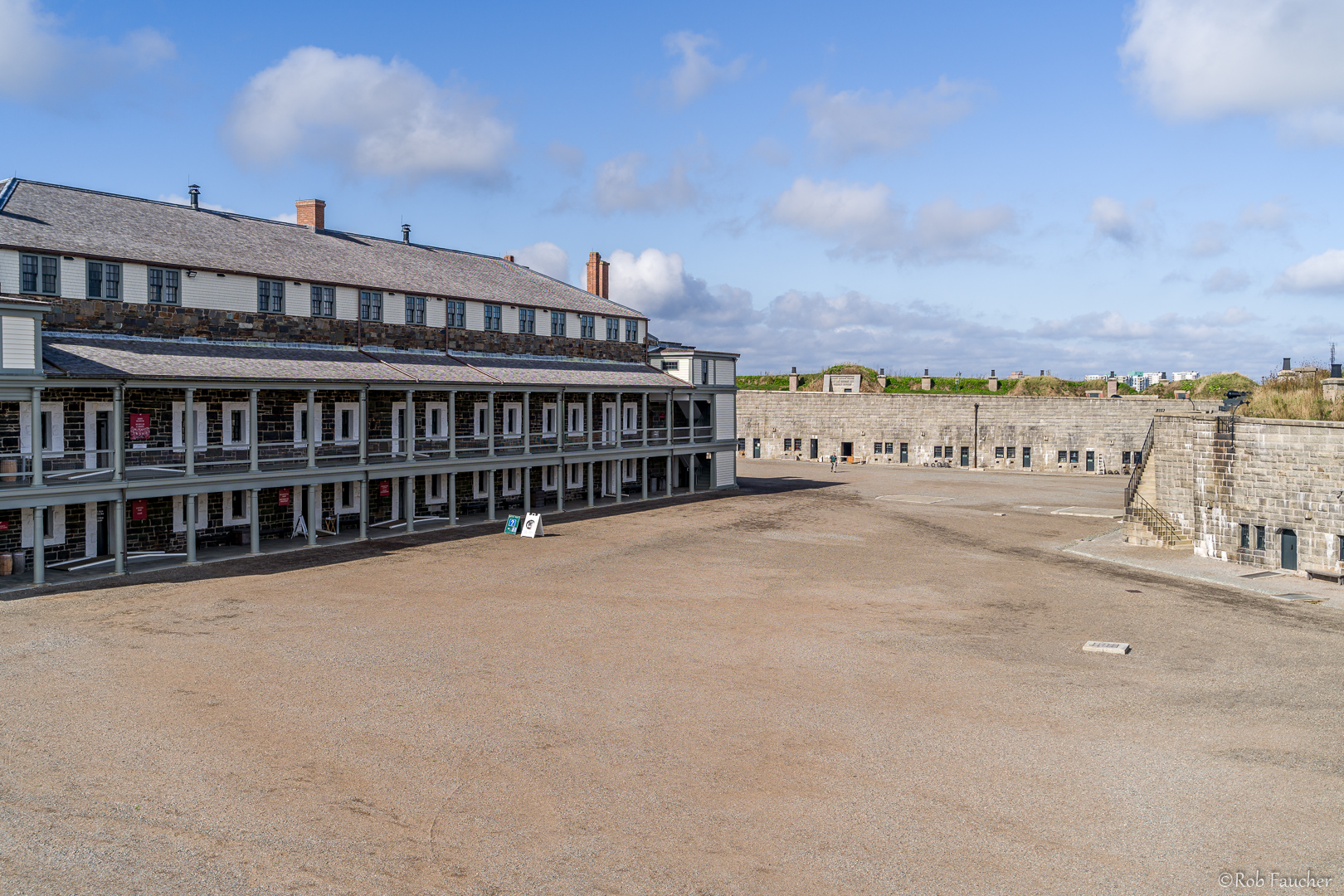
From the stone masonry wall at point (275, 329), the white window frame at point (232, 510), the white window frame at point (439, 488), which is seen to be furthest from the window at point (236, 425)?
the white window frame at point (439, 488)

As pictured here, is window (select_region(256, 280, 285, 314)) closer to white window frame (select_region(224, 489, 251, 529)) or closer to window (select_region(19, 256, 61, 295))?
window (select_region(19, 256, 61, 295))

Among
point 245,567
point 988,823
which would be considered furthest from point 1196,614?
point 245,567

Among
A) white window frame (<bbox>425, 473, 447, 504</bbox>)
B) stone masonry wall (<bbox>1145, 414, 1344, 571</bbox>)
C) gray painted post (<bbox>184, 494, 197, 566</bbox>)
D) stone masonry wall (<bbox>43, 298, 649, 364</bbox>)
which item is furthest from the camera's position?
white window frame (<bbox>425, 473, 447, 504</bbox>)

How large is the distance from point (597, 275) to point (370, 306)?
1871 cm

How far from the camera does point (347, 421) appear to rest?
111ft

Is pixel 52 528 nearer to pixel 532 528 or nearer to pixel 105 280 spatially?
pixel 105 280

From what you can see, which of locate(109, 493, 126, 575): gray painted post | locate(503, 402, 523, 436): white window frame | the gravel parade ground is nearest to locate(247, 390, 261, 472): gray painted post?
locate(109, 493, 126, 575): gray painted post

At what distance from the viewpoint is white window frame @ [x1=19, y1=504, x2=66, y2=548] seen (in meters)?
25.1

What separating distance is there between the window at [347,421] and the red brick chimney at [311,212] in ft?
38.5

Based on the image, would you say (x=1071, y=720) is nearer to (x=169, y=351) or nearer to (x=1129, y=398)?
(x=169, y=351)

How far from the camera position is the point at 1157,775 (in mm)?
12727

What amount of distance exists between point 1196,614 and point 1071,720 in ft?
33.3

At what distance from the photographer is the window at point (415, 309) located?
3891 centimetres

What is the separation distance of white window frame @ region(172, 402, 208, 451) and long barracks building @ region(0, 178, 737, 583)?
70 millimetres
